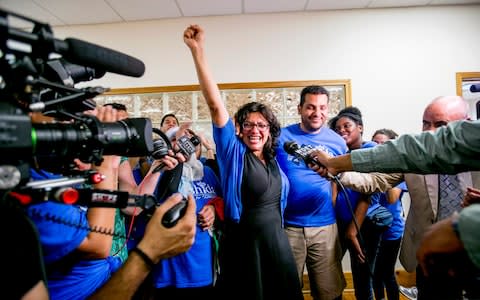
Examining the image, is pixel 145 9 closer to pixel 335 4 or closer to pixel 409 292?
pixel 335 4

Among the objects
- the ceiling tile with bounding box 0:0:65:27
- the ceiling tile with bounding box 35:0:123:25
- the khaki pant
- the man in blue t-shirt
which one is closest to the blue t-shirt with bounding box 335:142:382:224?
the man in blue t-shirt

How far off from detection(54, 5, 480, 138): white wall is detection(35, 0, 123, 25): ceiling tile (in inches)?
20.9

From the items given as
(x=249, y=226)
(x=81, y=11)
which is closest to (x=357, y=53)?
(x=249, y=226)

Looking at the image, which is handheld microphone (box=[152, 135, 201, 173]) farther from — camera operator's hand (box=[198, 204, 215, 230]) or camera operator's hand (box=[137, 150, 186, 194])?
camera operator's hand (box=[198, 204, 215, 230])

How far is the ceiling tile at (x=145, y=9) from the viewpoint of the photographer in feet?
9.25

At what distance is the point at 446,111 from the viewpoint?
1.41 m

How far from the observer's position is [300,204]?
5.78 feet

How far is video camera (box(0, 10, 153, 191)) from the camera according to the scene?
40 cm

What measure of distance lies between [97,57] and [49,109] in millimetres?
120

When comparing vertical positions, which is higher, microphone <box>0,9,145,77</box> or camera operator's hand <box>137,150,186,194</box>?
microphone <box>0,9,145,77</box>

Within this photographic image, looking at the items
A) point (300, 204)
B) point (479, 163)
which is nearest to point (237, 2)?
point (300, 204)

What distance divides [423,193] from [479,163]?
1.96 feet

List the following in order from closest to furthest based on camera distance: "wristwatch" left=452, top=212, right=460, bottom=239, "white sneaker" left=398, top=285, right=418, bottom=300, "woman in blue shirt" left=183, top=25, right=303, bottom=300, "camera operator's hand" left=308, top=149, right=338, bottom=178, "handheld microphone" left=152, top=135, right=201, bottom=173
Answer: "wristwatch" left=452, top=212, right=460, bottom=239, "camera operator's hand" left=308, top=149, right=338, bottom=178, "handheld microphone" left=152, top=135, right=201, bottom=173, "woman in blue shirt" left=183, top=25, right=303, bottom=300, "white sneaker" left=398, top=285, right=418, bottom=300

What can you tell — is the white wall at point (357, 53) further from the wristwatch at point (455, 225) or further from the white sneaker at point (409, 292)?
the wristwatch at point (455, 225)
